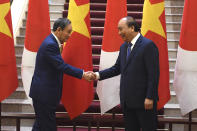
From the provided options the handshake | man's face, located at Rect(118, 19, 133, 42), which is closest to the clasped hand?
the handshake

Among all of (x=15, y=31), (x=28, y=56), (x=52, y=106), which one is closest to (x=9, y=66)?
(x=28, y=56)

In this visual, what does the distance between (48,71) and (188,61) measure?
4.16ft

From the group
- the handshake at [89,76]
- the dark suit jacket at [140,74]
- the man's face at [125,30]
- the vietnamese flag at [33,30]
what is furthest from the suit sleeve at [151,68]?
the vietnamese flag at [33,30]

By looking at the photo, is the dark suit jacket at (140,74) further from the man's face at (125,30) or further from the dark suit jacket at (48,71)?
the dark suit jacket at (48,71)

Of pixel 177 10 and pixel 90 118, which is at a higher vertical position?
pixel 177 10

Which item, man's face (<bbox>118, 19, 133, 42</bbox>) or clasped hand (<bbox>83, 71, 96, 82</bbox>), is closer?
man's face (<bbox>118, 19, 133, 42</bbox>)

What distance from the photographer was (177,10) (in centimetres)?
599

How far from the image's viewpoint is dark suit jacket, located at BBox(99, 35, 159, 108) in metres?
2.84

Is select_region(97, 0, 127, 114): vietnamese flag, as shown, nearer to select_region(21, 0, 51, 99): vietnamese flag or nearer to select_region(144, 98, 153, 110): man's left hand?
select_region(21, 0, 51, 99): vietnamese flag

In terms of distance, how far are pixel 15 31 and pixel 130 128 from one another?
298 centimetres

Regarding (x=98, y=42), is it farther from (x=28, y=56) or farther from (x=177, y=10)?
(x=28, y=56)

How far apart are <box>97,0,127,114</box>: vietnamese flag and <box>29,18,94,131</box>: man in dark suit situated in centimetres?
45

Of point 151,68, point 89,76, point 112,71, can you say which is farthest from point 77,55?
point 151,68

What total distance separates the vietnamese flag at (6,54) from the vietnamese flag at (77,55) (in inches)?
19.9
